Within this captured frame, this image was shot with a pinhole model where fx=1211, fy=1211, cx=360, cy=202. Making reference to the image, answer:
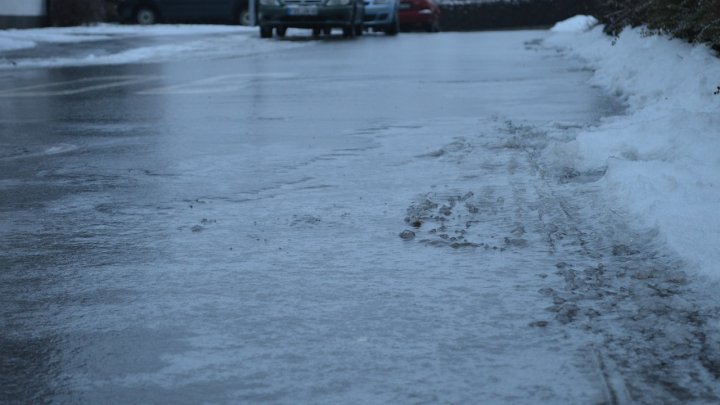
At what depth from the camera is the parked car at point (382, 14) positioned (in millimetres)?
31375

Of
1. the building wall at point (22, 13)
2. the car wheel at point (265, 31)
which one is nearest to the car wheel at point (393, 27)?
the car wheel at point (265, 31)

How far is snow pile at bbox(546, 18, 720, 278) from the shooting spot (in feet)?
14.3

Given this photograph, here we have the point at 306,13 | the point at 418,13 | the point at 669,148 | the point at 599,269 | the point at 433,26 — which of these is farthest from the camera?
the point at 433,26

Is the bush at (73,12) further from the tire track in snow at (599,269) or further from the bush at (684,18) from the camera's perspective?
the tire track in snow at (599,269)

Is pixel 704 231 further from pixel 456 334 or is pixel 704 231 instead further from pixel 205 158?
pixel 205 158

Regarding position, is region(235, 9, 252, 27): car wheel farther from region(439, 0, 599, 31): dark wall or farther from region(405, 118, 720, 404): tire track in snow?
region(405, 118, 720, 404): tire track in snow

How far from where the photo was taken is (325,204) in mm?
5441

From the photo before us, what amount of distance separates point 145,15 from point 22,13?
7426mm

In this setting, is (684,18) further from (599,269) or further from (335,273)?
(335,273)

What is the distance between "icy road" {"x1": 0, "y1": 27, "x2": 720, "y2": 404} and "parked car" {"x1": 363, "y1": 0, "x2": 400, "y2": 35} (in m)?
23.0

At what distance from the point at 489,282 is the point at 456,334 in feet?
2.01

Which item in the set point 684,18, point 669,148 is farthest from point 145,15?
point 669,148

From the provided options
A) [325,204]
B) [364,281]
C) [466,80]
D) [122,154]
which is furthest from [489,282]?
[466,80]

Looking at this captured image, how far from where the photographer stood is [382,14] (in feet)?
103
